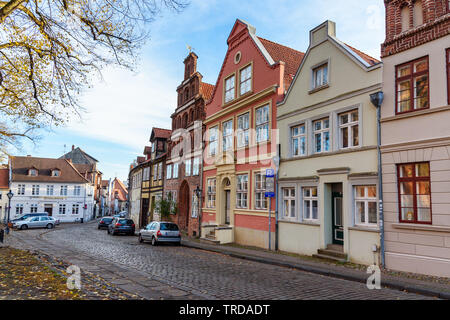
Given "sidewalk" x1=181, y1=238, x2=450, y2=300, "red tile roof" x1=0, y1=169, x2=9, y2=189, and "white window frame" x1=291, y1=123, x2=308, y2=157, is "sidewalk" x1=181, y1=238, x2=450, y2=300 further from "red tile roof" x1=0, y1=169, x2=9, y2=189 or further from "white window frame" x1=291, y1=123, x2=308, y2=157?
"red tile roof" x1=0, y1=169, x2=9, y2=189

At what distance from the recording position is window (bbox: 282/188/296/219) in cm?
1680

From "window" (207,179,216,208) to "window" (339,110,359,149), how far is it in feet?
37.6

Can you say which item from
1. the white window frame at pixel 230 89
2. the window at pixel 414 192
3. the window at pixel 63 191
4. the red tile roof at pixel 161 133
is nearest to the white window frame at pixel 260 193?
the white window frame at pixel 230 89

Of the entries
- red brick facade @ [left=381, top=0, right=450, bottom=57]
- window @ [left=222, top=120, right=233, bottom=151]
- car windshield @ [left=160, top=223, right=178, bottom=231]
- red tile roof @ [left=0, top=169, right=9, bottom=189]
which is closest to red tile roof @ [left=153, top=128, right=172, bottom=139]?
window @ [left=222, top=120, right=233, bottom=151]

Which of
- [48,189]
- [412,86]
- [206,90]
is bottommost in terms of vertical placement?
[48,189]

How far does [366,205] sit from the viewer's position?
1293cm

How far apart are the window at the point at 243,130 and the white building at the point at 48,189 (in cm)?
4396

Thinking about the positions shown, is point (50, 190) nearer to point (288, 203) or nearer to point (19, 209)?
point (19, 209)

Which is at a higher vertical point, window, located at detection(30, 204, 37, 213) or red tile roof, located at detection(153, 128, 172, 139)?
red tile roof, located at detection(153, 128, 172, 139)

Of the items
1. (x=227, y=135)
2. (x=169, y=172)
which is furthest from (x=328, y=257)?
(x=169, y=172)

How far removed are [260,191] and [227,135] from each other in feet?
18.0
